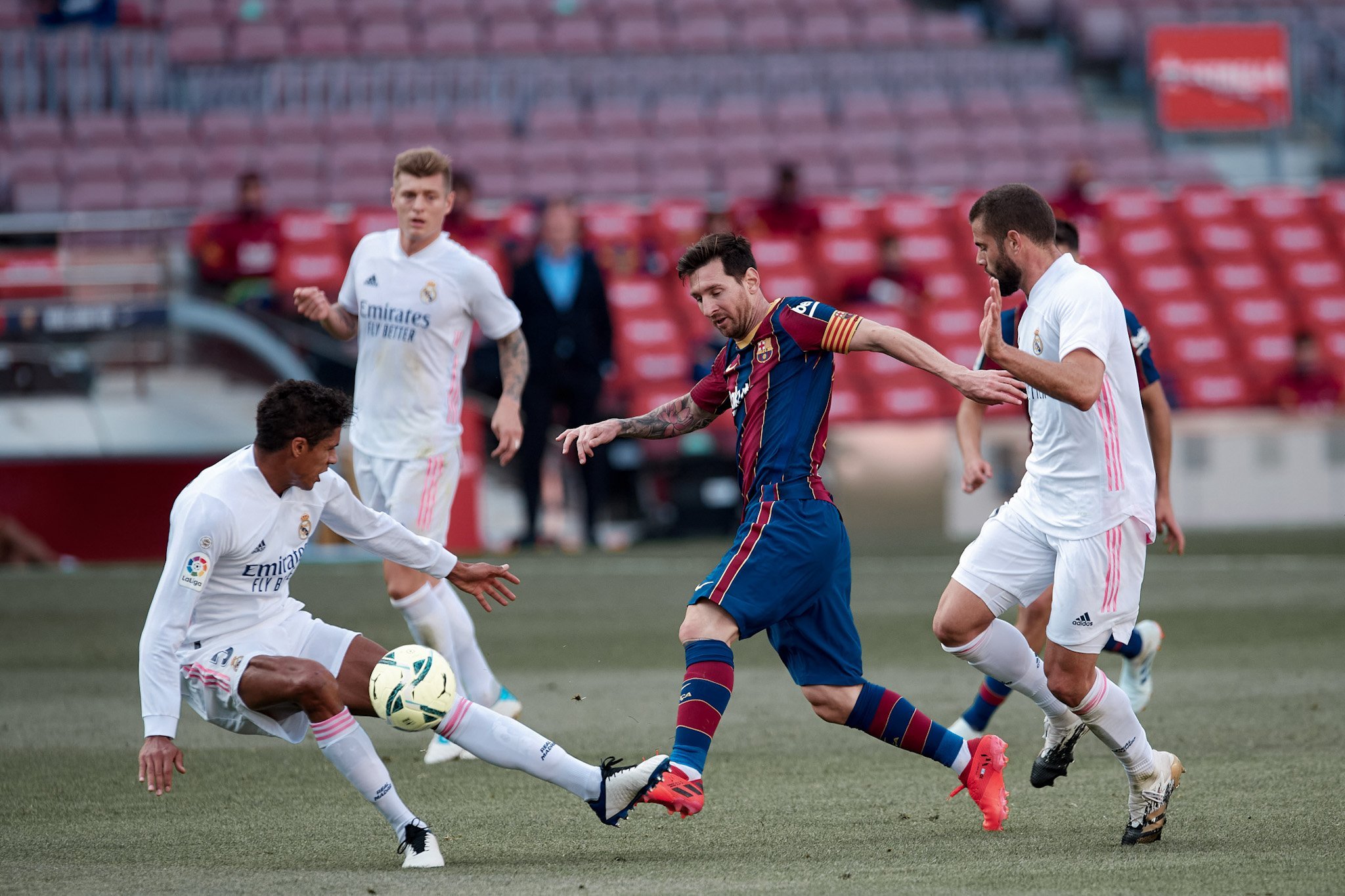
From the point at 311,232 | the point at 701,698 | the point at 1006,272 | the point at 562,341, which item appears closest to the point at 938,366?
the point at 1006,272

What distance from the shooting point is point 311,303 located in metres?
6.14

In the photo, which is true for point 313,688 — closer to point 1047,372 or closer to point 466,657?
→ point 466,657

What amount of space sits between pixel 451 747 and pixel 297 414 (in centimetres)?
208

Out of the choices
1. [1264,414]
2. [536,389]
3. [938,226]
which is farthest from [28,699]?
[938,226]

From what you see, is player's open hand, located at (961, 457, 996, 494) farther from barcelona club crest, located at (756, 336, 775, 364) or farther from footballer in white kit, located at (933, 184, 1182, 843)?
barcelona club crest, located at (756, 336, 775, 364)

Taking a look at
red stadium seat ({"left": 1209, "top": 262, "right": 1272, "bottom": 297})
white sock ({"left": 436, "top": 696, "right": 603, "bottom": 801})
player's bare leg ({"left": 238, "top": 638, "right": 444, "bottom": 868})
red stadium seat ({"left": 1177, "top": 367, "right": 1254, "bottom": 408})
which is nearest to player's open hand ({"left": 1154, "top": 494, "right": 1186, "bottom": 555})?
white sock ({"left": 436, "top": 696, "right": 603, "bottom": 801})

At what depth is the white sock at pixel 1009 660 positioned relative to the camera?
4977 mm

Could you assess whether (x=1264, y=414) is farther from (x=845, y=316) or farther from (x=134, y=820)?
(x=134, y=820)

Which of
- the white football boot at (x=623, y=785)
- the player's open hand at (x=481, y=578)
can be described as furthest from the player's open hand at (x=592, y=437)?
the white football boot at (x=623, y=785)

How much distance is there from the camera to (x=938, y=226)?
17.1 metres

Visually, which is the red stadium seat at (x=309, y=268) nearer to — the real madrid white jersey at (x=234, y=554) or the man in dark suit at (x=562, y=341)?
the man in dark suit at (x=562, y=341)

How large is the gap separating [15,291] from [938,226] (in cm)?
931

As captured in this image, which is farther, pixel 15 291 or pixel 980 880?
pixel 15 291

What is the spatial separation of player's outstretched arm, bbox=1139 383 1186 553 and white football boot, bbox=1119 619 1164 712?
727 millimetres
